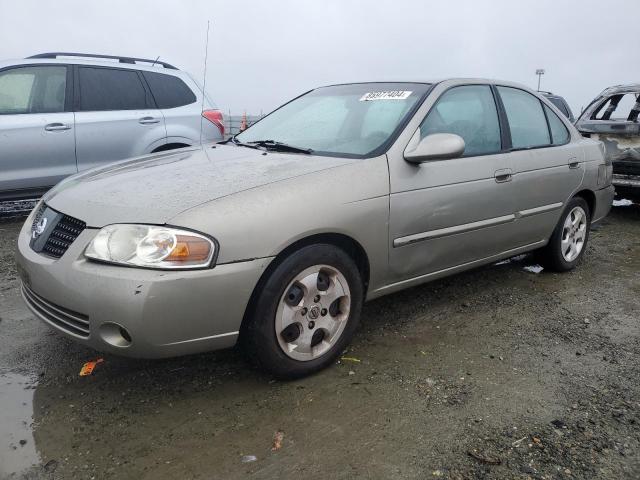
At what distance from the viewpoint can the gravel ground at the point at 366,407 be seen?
2.12m

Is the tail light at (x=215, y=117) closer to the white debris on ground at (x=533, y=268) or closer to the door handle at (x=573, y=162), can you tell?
the white debris on ground at (x=533, y=268)

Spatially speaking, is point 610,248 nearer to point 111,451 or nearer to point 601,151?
point 601,151

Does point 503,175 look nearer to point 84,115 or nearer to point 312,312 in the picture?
point 312,312

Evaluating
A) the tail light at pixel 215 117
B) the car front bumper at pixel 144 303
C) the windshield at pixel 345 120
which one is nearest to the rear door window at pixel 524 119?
the windshield at pixel 345 120

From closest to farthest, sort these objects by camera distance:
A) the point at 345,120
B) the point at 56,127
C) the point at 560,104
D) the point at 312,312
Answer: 1. the point at 312,312
2. the point at 345,120
3. the point at 56,127
4. the point at 560,104

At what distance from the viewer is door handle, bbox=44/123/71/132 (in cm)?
566

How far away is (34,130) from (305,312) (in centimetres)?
431

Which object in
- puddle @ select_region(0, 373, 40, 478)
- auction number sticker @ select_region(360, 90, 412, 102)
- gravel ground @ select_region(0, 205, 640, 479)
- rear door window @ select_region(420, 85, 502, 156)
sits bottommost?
gravel ground @ select_region(0, 205, 640, 479)

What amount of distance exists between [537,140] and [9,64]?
5110 mm

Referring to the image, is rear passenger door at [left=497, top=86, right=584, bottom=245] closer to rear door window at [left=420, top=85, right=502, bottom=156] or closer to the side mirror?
rear door window at [left=420, top=85, right=502, bottom=156]

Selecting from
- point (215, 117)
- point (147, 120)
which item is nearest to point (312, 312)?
point (147, 120)

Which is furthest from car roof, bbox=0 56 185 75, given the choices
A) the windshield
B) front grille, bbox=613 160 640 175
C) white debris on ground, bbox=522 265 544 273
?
front grille, bbox=613 160 640 175

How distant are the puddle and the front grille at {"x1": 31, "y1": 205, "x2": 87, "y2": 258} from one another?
667mm

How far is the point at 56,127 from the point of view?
5703mm
